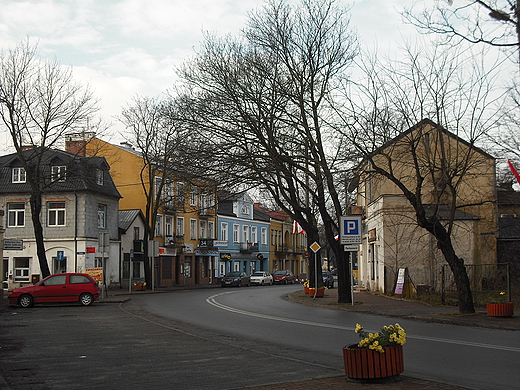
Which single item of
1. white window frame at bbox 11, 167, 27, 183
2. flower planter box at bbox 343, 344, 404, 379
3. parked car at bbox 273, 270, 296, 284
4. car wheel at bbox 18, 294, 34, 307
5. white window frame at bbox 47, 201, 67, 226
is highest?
white window frame at bbox 11, 167, 27, 183

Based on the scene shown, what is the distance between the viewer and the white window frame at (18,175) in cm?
4612

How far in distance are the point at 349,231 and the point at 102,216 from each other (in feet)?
88.9

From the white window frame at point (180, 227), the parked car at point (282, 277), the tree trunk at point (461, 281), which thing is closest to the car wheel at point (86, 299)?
the tree trunk at point (461, 281)

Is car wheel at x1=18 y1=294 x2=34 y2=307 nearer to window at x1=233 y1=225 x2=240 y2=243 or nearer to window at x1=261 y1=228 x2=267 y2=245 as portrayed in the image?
window at x1=233 y1=225 x2=240 y2=243

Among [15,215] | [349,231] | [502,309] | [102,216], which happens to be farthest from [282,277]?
[502,309]

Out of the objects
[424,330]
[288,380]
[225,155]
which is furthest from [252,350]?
[225,155]

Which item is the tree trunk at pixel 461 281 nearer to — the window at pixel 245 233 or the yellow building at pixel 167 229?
the yellow building at pixel 167 229

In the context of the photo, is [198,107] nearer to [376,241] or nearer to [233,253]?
[376,241]

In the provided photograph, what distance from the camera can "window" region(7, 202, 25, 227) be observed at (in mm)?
46062

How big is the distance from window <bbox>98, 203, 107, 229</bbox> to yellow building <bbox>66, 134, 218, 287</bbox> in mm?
2813

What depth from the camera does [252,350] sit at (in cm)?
1291

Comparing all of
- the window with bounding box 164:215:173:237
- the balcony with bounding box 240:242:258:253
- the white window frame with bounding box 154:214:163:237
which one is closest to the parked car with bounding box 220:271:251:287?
the window with bounding box 164:215:173:237

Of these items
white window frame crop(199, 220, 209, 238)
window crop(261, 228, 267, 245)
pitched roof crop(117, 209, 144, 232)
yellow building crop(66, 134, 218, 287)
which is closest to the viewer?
pitched roof crop(117, 209, 144, 232)

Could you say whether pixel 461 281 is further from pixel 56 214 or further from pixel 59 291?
pixel 56 214
